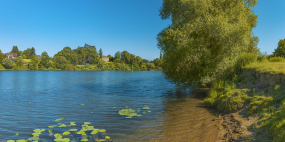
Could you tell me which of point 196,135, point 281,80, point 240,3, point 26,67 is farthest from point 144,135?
point 26,67

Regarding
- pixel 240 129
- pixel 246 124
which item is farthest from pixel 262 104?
pixel 240 129

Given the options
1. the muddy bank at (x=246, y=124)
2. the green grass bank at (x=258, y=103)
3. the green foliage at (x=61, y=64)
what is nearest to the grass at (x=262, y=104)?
the green grass bank at (x=258, y=103)

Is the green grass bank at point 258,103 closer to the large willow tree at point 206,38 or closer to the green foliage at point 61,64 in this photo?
the large willow tree at point 206,38

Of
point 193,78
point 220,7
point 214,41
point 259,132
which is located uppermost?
point 220,7

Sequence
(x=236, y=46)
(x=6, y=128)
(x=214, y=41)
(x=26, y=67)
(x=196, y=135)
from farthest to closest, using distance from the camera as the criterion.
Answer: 1. (x=26, y=67)
2. (x=214, y=41)
3. (x=236, y=46)
4. (x=6, y=128)
5. (x=196, y=135)

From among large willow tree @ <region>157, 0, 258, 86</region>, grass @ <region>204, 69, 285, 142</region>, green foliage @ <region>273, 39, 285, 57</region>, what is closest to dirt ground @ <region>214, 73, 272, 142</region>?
grass @ <region>204, 69, 285, 142</region>

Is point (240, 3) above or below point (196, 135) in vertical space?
above

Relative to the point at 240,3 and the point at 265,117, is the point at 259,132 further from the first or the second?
the point at 240,3

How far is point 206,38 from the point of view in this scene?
19.5m

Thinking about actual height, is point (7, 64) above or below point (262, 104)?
above

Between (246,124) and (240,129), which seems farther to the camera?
(246,124)

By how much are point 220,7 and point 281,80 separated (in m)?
13.3

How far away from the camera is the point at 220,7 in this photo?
20328 millimetres

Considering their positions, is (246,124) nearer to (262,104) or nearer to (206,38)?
(262,104)
